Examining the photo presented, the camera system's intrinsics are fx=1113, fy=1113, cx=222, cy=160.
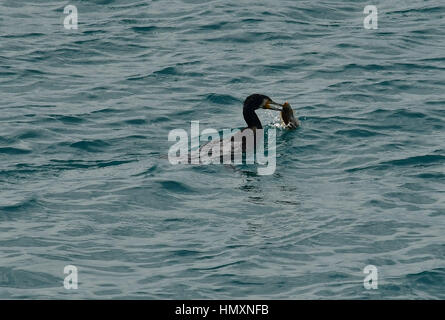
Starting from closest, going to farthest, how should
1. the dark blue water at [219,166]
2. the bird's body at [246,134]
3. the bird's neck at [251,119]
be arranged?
the dark blue water at [219,166]
the bird's body at [246,134]
the bird's neck at [251,119]

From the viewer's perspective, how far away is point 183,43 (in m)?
22.9

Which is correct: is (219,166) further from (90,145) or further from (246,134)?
(90,145)

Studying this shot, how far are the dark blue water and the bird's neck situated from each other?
442 mm

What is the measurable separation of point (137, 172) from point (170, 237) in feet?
9.61

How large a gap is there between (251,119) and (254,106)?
22 centimetres

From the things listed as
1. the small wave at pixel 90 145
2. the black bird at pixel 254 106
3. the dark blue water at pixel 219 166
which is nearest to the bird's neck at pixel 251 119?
the black bird at pixel 254 106

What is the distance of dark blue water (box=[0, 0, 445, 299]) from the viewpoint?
12469 mm

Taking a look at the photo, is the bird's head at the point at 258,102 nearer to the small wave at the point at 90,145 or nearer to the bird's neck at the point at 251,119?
the bird's neck at the point at 251,119

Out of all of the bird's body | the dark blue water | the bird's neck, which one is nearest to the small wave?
the dark blue water

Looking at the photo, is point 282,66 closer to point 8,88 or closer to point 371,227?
point 8,88

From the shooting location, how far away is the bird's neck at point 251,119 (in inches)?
712

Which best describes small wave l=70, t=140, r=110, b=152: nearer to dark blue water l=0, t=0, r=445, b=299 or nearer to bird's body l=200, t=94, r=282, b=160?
dark blue water l=0, t=0, r=445, b=299
